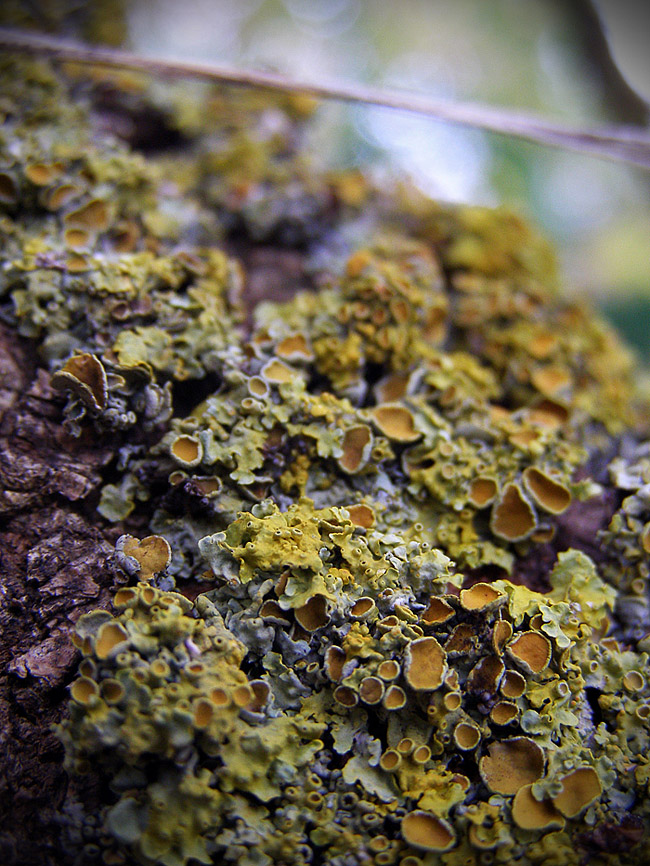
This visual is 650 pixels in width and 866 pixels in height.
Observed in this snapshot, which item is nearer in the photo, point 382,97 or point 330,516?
point 330,516

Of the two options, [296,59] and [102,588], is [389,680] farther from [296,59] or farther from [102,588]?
[296,59]

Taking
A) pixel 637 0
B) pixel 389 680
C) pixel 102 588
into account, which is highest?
pixel 637 0

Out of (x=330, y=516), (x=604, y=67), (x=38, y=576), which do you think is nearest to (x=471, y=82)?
(x=604, y=67)

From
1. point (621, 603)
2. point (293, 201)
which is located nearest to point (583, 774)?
point (621, 603)

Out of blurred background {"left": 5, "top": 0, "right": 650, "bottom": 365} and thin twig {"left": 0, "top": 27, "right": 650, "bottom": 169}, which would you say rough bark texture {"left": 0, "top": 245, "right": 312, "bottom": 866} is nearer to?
thin twig {"left": 0, "top": 27, "right": 650, "bottom": 169}

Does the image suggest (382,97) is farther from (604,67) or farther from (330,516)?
(604,67)

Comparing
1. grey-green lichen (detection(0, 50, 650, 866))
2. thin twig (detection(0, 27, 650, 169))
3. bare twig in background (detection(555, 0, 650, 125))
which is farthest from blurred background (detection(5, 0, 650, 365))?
grey-green lichen (detection(0, 50, 650, 866))

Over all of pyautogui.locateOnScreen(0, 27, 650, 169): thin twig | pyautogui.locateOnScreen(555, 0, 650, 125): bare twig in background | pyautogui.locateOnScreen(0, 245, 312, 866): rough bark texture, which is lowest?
pyautogui.locateOnScreen(0, 245, 312, 866): rough bark texture
